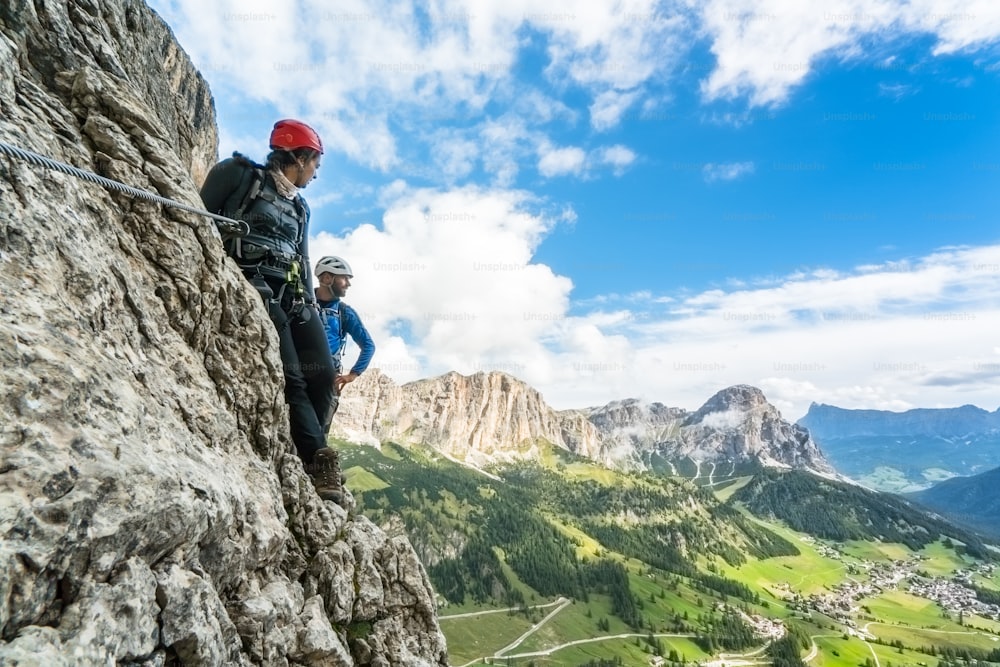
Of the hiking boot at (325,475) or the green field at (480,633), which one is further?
the green field at (480,633)

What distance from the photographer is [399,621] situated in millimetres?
10328

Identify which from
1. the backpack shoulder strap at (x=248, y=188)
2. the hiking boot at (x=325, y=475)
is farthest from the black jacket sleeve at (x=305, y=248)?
the hiking boot at (x=325, y=475)

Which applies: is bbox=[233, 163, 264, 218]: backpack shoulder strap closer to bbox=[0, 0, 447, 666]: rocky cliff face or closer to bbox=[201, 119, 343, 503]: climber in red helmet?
bbox=[201, 119, 343, 503]: climber in red helmet

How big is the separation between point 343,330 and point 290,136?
15.9ft

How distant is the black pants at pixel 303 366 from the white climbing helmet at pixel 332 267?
192 cm

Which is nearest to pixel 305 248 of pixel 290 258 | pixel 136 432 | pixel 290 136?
pixel 290 258

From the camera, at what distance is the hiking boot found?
1073 centimetres

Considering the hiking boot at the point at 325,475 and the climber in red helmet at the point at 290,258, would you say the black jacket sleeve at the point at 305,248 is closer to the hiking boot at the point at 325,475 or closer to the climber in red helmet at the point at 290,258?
the climber in red helmet at the point at 290,258

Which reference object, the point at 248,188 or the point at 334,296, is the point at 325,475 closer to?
the point at 334,296

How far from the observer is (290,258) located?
1002cm

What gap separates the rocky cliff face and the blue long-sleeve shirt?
2788 millimetres

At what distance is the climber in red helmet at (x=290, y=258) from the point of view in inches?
365

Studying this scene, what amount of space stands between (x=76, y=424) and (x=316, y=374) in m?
6.29

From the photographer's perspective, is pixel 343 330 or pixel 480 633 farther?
pixel 480 633
